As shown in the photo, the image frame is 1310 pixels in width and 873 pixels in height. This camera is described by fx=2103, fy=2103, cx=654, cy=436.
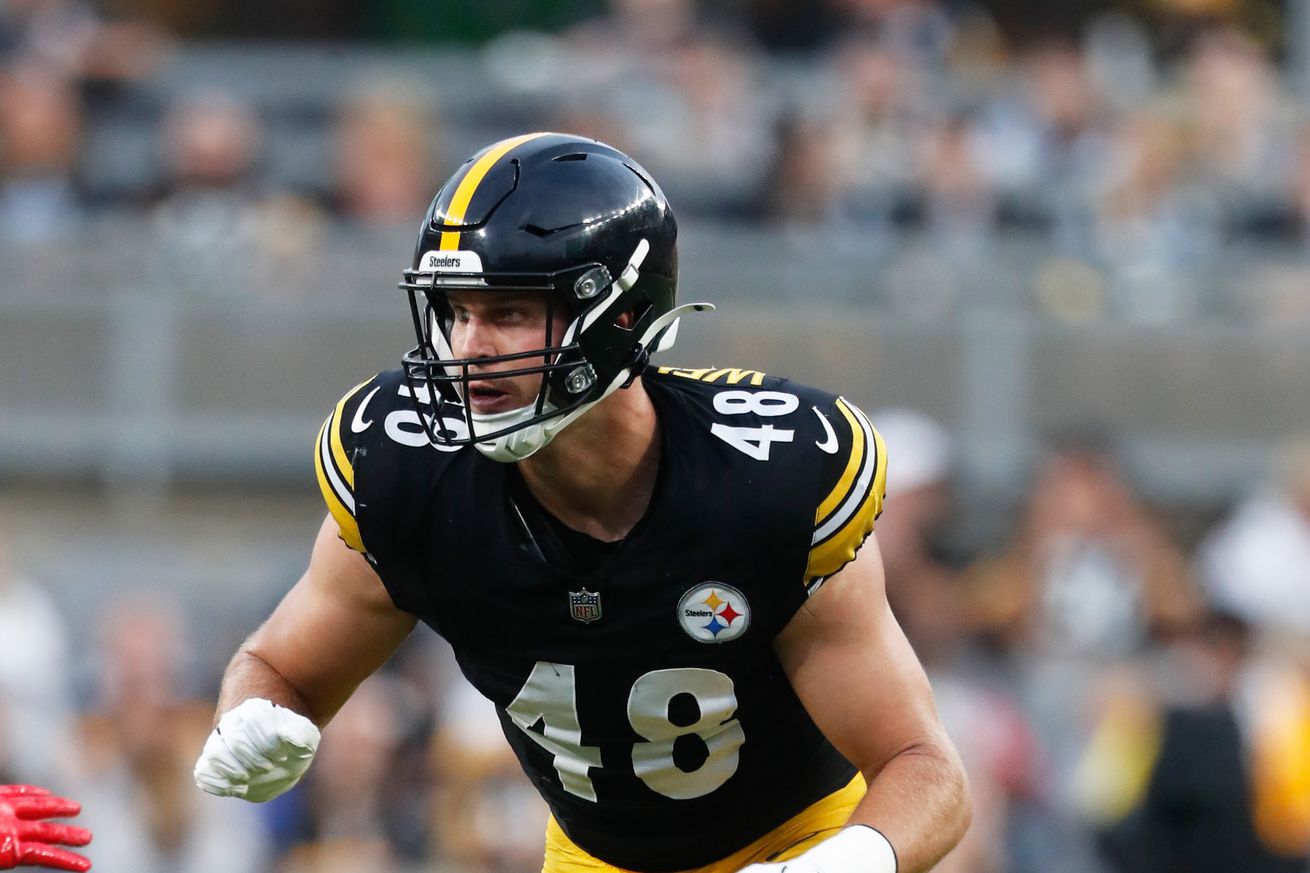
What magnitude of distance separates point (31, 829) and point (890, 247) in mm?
5831

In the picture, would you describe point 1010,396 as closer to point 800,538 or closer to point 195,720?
A: point 195,720

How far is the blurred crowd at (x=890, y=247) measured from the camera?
7.48 m

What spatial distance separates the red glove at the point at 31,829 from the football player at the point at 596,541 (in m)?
0.27

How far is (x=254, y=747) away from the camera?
3.94 m

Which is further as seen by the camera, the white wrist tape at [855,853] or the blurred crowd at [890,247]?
the blurred crowd at [890,247]

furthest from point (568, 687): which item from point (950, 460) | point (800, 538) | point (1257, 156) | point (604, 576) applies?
point (1257, 156)

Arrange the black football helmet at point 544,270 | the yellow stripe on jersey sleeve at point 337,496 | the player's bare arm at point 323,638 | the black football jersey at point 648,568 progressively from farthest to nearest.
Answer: the player's bare arm at point 323,638 → the yellow stripe on jersey sleeve at point 337,496 → the black football jersey at point 648,568 → the black football helmet at point 544,270

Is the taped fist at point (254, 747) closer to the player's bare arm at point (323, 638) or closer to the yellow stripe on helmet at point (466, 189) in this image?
the player's bare arm at point (323, 638)

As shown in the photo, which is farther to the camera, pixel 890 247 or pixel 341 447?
pixel 890 247

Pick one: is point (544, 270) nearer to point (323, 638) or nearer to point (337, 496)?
point (337, 496)

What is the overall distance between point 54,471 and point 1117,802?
15.0 ft

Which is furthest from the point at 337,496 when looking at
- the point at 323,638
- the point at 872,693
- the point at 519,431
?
the point at 872,693

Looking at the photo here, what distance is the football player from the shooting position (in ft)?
12.3

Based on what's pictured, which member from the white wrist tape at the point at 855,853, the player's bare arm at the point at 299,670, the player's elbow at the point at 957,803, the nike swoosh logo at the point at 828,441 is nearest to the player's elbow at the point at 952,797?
the player's elbow at the point at 957,803
